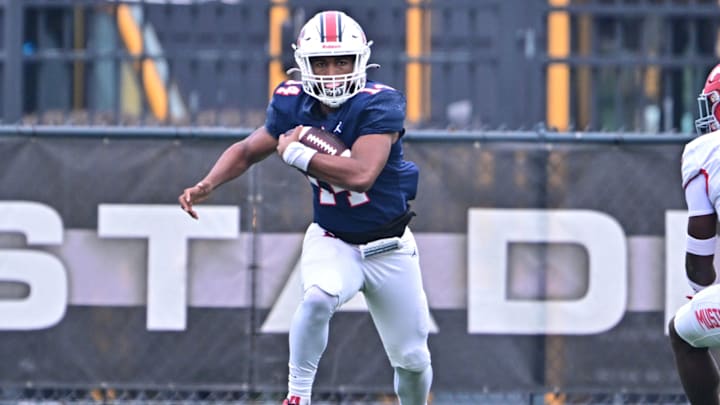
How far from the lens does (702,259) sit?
5812 mm

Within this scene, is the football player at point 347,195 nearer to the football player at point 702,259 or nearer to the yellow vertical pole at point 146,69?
the football player at point 702,259

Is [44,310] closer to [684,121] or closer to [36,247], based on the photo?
[36,247]

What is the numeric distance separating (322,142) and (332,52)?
1.37 ft

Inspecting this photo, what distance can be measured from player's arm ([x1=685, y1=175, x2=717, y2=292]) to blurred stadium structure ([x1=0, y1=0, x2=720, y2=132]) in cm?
361

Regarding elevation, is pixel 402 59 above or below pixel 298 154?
above

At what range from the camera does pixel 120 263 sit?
24.7ft

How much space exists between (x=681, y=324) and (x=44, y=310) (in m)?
3.66

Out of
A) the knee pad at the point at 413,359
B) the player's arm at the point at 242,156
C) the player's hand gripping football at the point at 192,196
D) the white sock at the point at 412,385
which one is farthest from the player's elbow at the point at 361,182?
the white sock at the point at 412,385

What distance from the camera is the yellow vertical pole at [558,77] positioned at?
32.5 feet

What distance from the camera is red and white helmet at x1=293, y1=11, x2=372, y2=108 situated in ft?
19.5

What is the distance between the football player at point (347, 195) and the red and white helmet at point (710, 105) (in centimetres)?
136

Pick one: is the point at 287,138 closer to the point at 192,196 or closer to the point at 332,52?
the point at 332,52

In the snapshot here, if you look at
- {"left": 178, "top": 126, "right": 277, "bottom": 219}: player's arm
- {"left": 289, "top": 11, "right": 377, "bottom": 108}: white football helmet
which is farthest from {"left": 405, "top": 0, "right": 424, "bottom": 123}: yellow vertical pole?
{"left": 289, "top": 11, "right": 377, "bottom": 108}: white football helmet

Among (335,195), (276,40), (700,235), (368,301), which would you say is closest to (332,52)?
(335,195)
